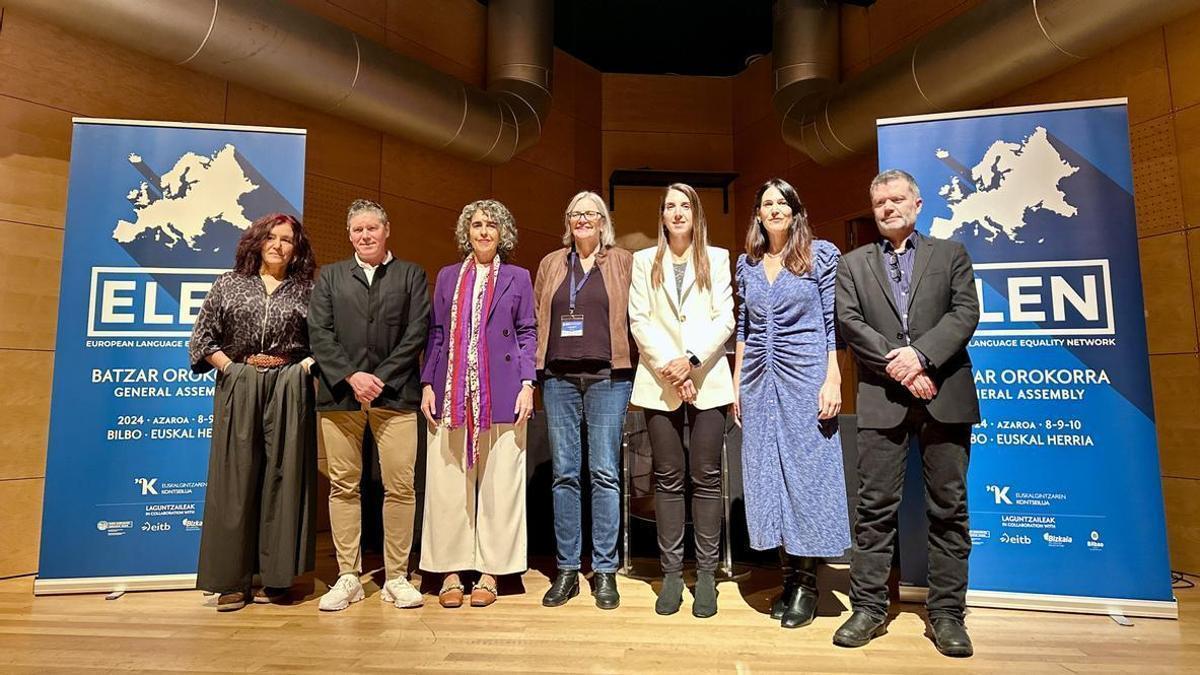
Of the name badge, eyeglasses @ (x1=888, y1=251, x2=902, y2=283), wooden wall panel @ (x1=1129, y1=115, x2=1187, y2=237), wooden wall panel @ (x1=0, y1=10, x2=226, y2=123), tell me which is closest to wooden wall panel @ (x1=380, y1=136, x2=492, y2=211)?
wooden wall panel @ (x1=0, y1=10, x2=226, y2=123)

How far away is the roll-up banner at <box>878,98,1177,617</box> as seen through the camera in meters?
2.36

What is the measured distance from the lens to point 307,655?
192 centimetres

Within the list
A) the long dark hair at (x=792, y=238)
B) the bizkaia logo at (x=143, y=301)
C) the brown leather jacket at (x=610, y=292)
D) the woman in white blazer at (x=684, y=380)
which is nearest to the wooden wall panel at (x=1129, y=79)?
the long dark hair at (x=792, y=238)

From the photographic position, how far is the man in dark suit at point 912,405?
200cm

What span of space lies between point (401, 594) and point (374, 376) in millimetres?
822

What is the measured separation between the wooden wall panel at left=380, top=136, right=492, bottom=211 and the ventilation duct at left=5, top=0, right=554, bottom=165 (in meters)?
0.27

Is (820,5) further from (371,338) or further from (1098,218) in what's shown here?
(371,338)

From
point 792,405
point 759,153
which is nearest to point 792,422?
point 792,405

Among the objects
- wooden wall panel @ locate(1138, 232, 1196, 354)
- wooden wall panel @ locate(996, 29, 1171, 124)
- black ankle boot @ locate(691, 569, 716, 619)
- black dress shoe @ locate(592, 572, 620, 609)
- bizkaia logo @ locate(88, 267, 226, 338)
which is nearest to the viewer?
black ankle boot @ locate(691, 569, 716, 619)

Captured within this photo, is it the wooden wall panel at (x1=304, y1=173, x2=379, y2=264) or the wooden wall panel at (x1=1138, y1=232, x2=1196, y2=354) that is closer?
the wooden wall panel at (x1=1138, y1=232, x2=1196, y2=354)

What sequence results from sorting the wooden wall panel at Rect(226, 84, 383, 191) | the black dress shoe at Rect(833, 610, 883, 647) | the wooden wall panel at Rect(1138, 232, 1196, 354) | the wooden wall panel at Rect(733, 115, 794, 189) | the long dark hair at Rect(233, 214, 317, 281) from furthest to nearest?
the wooden wall panel at Rect(733, 115, 794, 189)
the wooden wall panel at Rect(226, 84, 383, 191)
the wooden wall panel at Rect(1138, 232, 1196, 354)
the long dark hair at Rect(233, 214, 317, 281)
the black dress shoe at Rect(833, 610, 883, 647)

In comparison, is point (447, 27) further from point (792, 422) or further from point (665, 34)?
point (792, 422)

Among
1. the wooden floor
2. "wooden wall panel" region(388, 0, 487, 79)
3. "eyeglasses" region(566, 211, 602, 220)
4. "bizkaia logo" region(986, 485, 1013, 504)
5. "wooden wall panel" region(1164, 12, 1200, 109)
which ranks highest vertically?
"wooden wall panel" region(388, 0, 487, 79)

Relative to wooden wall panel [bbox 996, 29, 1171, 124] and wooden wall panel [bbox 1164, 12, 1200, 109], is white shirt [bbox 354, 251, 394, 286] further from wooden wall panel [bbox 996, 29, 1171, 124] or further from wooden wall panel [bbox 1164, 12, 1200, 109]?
wooden wall panel [bbox 1164, 12, 1200, 109]
